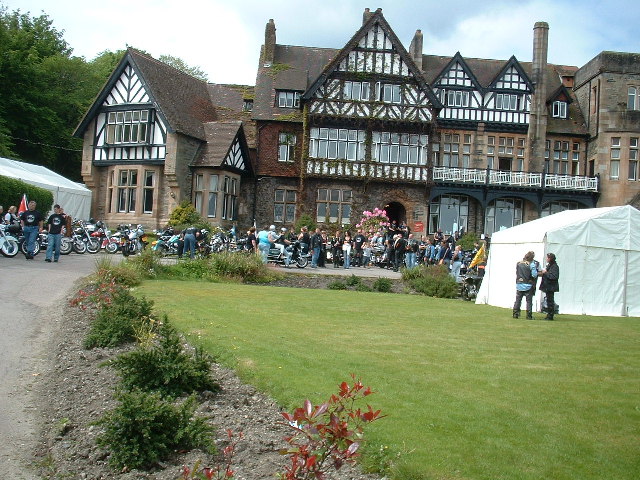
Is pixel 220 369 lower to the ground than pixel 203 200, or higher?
lower

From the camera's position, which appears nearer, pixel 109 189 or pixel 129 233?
pixel 129 233

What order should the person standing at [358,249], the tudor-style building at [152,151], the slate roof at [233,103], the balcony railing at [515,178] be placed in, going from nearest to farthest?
the person standing at [358,249] → the tudor-style building at [152,151] → the balcony railing at [515,178] → the slate roof at [233,103]

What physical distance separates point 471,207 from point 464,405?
37170 millimetres

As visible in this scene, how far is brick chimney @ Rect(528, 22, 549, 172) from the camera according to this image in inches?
1695

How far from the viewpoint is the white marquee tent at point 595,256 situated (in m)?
19.1

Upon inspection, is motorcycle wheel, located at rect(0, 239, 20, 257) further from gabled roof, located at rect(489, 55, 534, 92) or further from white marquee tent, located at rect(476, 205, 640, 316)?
gabled roof, located at rect(489, 55, 534, 92)

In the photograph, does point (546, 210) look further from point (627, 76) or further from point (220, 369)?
point (220, 369)

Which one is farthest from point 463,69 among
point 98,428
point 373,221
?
point 98,428

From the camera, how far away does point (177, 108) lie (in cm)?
3844

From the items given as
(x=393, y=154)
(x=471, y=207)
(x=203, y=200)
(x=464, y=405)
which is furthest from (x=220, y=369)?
(x=471, y=207)

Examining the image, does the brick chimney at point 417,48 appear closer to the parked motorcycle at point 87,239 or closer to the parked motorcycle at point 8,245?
the parked motorcycle at point 87,239

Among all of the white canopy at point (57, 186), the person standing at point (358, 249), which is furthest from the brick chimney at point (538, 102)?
the white canopy at point (57, 186)

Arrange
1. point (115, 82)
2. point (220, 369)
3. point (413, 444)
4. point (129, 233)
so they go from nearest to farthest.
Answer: point (413, 444) → point (220, 369) → point (129, 233) → point (115, 82)

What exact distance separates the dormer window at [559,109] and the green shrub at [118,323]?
1516 inches
